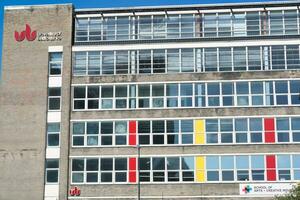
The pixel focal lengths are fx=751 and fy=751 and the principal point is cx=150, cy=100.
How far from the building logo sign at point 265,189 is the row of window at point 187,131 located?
3196 mm

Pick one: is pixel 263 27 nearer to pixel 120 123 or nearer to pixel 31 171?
pixel 120 123

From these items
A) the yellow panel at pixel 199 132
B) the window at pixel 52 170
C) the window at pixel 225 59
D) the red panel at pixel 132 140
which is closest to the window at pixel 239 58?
the window at pixel 225 59

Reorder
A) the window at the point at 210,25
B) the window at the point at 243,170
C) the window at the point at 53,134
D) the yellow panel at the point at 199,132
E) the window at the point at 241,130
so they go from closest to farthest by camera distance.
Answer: the window at the point at 243,170, the window at the point at 241,130, the yellow panel at the point at 199,132, the window at the point at 53,134, the window at the point at 210,25

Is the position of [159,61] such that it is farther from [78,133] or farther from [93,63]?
[78,133]

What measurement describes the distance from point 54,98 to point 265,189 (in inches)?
687

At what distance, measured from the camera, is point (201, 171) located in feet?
181

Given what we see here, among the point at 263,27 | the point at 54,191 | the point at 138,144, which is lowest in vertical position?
the point at 54,191

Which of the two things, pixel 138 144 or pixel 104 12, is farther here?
pixel 104 12

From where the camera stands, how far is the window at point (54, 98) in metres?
57.9

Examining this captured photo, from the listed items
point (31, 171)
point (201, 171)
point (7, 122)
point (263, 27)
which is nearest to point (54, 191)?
point (31, 171)

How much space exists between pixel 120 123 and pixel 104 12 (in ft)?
30.1

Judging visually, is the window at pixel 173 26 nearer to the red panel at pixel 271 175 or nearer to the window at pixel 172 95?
the window at pixel 172 95

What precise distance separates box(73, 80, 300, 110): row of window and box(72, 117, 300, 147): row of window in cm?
127

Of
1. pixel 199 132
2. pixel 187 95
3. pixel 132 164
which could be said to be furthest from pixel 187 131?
pixel 132 164
